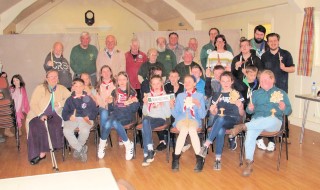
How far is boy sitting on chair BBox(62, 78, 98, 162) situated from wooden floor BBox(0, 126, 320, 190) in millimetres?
209

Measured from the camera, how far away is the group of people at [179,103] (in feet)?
13.9

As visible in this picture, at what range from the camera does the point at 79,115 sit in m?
4.68

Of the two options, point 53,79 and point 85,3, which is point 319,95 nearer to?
point 53,79

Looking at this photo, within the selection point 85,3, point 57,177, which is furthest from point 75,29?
point 57,177

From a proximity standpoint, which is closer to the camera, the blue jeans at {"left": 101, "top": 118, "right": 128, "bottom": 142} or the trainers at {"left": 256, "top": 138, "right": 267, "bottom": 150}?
the blue jeans at {"left": 101, "top": 118, "right": 128, "bottom": 142}

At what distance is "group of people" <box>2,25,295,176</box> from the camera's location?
425cm

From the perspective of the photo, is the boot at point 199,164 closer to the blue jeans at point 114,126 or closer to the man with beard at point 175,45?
the blue jeans at point 114,126

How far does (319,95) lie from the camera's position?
5.00m

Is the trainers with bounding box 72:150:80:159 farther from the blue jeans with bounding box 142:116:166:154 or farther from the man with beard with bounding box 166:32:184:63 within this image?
the man with beard with bounding box 166:32:184:63

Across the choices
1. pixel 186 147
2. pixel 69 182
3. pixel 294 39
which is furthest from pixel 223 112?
pixel 69 182

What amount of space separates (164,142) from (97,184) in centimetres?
349

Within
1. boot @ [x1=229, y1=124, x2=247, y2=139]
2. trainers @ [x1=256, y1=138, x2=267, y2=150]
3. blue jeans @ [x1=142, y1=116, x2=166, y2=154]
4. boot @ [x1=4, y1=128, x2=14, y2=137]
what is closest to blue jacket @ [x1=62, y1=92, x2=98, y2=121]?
blue jeans @ [x1=142, y1=116, x2=166, y2=154]

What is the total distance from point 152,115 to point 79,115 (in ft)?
3.19

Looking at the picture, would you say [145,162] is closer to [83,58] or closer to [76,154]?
[76,154]
